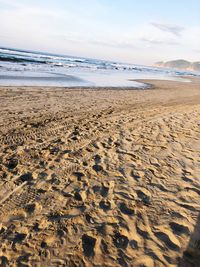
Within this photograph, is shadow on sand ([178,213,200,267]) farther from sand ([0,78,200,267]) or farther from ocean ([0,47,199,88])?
ocean ([0,47,199,88])

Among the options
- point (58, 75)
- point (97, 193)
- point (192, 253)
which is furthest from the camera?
point (58, 75)

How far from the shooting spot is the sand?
3.12m

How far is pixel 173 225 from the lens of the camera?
366cm

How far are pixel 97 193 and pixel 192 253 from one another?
5.85 feet

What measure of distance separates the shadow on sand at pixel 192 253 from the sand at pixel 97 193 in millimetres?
12

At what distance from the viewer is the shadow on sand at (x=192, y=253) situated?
9.77ft

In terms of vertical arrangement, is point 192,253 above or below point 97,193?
above

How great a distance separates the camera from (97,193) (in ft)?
14.3

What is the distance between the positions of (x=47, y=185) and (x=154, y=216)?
1.96 meters

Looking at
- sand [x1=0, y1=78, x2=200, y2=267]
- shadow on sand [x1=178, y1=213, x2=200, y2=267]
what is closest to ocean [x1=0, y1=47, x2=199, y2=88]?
sand [x1=0, y1=78, x2=200, y2=267]

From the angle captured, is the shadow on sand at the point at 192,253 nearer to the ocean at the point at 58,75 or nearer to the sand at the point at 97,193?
the sand at the point at 97,193

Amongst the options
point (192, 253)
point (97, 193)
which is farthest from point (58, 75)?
point (192, 253)

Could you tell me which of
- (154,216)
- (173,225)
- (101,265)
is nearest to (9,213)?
(101,265)

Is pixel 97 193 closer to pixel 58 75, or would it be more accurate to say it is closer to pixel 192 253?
pixel 192 253
